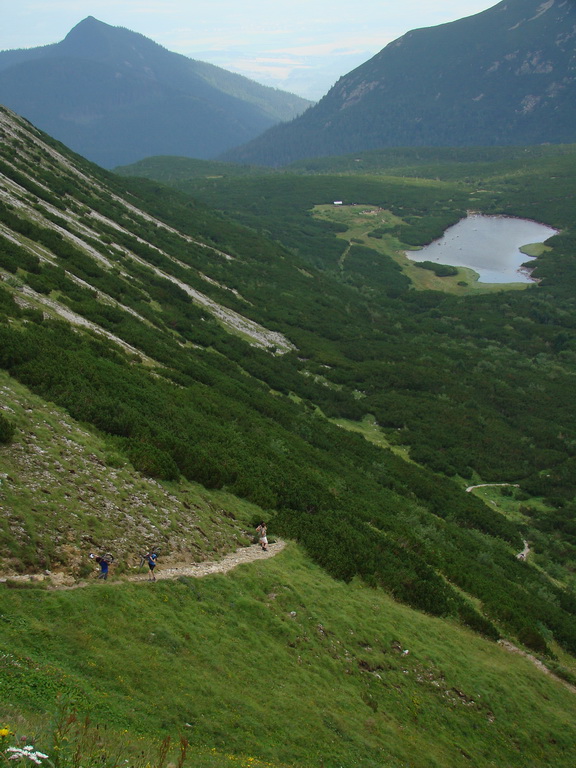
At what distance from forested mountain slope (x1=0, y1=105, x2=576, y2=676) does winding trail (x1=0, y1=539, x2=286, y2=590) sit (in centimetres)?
60

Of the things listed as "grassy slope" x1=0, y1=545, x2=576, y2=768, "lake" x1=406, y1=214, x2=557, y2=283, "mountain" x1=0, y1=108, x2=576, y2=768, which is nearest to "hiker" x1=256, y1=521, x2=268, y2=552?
"mountain" x1=0, y1=108, x2=576, y2=768

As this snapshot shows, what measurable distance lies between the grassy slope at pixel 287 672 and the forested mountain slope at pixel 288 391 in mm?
2148

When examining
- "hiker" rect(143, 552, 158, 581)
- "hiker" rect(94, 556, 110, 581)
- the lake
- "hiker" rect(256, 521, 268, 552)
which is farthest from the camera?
the lake

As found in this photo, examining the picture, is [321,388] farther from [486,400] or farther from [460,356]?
[460,356]

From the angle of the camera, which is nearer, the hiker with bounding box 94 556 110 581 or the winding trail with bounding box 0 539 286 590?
the winding trail with bounding box 0 539 286 590

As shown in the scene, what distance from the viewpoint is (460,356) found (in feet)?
273

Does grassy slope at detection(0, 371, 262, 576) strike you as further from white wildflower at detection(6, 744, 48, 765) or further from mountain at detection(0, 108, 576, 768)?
white wildflower at detection(6, 744, 48, 765)

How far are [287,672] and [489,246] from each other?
162 metres

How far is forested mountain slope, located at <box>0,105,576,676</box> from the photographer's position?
24.3 m

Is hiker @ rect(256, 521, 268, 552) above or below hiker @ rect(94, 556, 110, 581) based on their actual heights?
below

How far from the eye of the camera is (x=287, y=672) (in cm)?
1611

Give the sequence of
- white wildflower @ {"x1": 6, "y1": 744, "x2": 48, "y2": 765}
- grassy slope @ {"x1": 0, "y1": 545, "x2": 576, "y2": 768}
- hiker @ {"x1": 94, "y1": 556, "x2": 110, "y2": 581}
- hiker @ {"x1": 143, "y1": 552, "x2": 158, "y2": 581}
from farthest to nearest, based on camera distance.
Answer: hiker @ {"x1": 143, "y1": 552, "x2": 158, "y2": 581}
hiker @ {"x1": 94, "y1": 556, "x2": 110, "y2": 581}
grassy slope @ {"x1": 0, "y1": 545, "x2": 576, "y2": 768}
white wildflower @ {"x1": 6, "y1": 744, "x2": 48, "y2": 765}

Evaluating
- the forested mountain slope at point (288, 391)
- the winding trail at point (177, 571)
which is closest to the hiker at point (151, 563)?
the winding trail at point (177, 571)

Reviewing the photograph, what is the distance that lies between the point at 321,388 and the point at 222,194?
451 ft
